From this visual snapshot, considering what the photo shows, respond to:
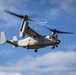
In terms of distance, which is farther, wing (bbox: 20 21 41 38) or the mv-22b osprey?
the mv-22b osprey

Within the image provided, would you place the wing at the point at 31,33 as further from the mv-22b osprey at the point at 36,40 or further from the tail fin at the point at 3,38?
the tail fin at the point at 3,38

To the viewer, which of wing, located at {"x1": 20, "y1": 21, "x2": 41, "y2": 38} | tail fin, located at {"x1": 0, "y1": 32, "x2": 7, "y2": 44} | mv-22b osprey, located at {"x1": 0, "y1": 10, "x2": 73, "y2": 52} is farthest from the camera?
tail fin, located at {"x1": 0, "y1": 32, "x2": 7, "y2": 44}

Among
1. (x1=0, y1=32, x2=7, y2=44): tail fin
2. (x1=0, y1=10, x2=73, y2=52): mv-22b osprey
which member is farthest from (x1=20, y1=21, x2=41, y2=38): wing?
(x1=0, y1=32, x2=7, y2=44): tail fin

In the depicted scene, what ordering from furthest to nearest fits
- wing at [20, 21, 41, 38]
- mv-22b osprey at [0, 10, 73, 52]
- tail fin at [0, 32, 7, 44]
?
tail fin at [0, 32, 7, 44] → mv-22b osprey at [0, 10, 73, 52] → wing at [20, 21, 41, 38]

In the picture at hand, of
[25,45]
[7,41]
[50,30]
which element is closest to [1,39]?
[7,41]

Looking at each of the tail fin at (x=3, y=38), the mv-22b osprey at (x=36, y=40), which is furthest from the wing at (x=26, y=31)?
the tail fin at (x=3, y=38)

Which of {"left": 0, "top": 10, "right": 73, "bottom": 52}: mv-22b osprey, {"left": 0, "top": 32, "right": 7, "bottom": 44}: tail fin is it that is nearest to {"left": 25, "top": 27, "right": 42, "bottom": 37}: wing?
{"left": 0, "top": 10, "right": 73, "bottom": 52}: mv-22b osprey

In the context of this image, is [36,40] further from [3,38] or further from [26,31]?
[3,38]

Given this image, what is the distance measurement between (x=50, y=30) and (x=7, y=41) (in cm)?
1725

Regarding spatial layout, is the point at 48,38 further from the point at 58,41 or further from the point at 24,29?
the point at 24,29

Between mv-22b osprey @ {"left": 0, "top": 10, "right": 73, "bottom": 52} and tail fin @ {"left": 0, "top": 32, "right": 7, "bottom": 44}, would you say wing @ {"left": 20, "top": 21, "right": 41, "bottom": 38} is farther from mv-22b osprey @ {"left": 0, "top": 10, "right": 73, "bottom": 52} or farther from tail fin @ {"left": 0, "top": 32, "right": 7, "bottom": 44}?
tail fin @ {"left": 0, "top": 32, "right": 7, "bottom": 44}

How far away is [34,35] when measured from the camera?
12588 centimetres

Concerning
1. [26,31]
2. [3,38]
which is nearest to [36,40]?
[26,31]

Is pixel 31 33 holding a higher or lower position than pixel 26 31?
higher
